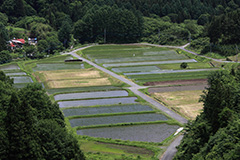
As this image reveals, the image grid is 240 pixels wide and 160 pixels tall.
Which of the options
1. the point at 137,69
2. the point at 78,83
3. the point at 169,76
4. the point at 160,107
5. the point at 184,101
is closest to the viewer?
the point at 160,107

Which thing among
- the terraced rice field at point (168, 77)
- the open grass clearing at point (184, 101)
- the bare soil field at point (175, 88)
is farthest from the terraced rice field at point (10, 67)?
the open grass clearing at point (184, 101)

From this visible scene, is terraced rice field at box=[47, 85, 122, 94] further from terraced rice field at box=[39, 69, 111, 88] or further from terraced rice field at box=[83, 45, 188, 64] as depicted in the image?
terraced rice field at box=[83, 45, 188, 64]

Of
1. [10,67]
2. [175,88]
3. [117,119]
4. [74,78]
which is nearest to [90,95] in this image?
[117,119]

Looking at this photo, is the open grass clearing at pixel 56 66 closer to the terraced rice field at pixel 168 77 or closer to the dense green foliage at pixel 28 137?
the terraced rice field at pixel 168 77

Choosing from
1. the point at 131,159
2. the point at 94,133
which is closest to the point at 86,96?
the point at 94,133

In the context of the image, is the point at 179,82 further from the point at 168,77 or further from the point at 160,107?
the point at 160,107

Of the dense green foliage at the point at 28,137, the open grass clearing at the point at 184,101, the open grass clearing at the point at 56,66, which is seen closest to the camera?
the dense green foliage at the point at 28,137
